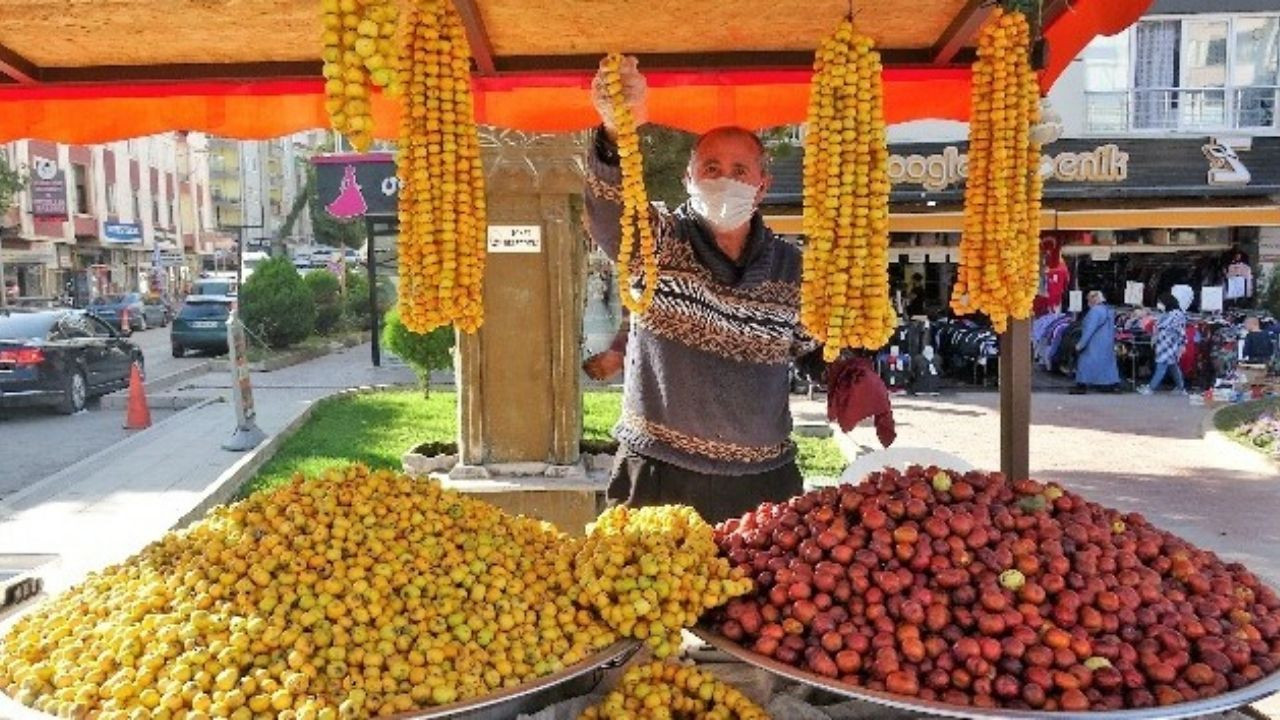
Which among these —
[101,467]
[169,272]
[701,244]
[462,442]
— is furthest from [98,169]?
[701,244]

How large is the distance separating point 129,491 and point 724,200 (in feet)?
24.4

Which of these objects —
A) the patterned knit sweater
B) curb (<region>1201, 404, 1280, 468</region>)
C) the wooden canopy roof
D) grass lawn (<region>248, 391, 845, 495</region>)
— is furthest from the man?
curb (<region>1201, 404, 1280, 468</region>)

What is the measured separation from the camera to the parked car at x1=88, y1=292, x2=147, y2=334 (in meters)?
30.9

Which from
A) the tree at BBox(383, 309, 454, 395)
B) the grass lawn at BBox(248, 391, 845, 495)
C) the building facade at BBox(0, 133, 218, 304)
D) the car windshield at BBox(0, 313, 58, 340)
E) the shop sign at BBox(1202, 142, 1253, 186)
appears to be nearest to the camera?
the grass lawn at BBox(248, 391, 845, 495)

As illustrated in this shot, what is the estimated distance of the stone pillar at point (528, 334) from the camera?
6.79m

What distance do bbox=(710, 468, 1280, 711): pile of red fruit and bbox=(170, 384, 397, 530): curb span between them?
5.36 meters

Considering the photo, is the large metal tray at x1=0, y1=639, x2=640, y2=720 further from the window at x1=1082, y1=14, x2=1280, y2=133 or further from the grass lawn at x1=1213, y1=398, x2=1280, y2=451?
the window at x1=1082, y1=14, x2=1280, y2=133

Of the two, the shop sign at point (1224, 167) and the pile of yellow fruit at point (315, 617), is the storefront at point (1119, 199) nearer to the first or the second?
the shop sign at point (1224, 167)

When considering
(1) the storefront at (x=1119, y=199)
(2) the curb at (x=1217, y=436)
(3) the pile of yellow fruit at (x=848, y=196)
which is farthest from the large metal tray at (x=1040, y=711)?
(1) the storefront at (x=1119, y=199)

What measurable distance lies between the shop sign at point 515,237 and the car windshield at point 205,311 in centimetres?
1698

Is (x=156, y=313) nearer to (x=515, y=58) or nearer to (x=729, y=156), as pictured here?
(x=515, y=58)

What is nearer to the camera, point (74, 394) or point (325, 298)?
point (74, 394)

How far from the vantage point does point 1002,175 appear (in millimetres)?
2570

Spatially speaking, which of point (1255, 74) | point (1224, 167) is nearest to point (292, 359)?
point (1224, 167)
